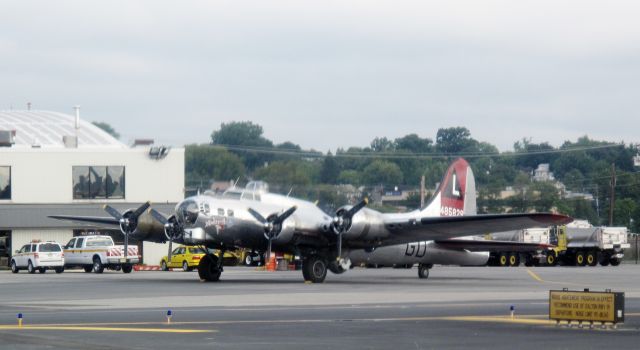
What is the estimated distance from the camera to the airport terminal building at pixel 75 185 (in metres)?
77.2

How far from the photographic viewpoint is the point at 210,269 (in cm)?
4406

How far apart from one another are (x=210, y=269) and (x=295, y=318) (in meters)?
20.0

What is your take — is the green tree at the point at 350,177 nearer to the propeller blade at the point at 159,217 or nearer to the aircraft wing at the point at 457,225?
the aircraft wing at the point at 457,225

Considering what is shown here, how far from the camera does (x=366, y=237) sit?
43.8 metres

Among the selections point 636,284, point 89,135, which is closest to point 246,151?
point 89,135

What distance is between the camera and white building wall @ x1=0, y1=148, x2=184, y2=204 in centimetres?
7775

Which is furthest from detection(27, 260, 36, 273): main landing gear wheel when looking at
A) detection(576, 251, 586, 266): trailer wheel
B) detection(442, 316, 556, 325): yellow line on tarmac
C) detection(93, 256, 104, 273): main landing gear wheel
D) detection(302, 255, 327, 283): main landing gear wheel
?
detection(442, 316, 556, 325): yellow line on tarmac

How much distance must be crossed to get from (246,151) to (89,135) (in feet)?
73.2

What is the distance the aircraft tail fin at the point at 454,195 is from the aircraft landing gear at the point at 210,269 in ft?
33.6

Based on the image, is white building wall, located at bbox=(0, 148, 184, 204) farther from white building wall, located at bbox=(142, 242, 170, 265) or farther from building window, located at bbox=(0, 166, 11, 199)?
white building wall, located at bbox=(142, 242, 170, 265)

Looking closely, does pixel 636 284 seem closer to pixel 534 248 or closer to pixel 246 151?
pixel 534 248

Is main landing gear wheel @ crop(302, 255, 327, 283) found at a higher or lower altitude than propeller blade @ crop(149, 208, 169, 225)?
lower

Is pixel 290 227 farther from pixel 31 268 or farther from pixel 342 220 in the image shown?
pixel 31 268

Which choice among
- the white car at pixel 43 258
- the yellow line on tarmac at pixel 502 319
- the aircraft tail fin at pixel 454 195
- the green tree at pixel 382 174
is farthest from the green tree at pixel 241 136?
the yellow line on tarmac at pixel 502 319
